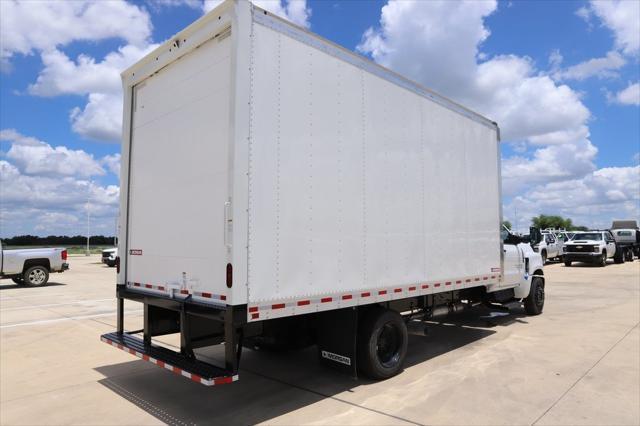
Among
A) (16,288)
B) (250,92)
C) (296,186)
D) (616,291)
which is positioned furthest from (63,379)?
(616,291)

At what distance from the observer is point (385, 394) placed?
5.10m

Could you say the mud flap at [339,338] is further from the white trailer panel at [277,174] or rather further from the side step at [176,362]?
the side step at [176,362]

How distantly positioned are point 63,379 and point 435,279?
517 cm

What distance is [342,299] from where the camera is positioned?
4.92 metres

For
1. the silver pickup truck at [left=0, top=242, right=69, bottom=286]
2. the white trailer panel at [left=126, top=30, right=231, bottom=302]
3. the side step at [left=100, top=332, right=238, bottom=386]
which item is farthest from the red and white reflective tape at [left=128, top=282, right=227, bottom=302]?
the silver pickup truck at [left=0, top=242, right=69, bottom=286]

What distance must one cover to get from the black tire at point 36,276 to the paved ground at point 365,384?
8.65 m

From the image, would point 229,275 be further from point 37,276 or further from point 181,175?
point 37,276

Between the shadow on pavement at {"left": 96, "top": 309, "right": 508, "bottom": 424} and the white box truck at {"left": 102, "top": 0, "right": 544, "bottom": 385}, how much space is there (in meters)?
0.47

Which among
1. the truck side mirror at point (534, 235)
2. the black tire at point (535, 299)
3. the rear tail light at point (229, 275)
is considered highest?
the truck side mirror at point (534, 235)

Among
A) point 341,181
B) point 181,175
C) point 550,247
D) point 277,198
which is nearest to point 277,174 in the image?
point 277,198

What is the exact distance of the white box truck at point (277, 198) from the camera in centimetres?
417

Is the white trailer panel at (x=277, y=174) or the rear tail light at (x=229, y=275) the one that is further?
the white trailer panel at (x=277, y=174)

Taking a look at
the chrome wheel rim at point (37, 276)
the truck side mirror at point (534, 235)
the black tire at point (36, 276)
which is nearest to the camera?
the truck side mirror at point (534, 235)

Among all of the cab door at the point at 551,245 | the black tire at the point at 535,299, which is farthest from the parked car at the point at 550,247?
the black tire at the point at 535,299
